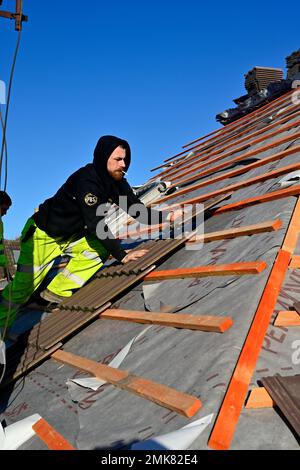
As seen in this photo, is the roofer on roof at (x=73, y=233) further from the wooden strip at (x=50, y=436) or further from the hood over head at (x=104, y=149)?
the wooden strip at (x=50, y=436)

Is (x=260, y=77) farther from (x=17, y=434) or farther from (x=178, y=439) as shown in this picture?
(x=178, y=439)

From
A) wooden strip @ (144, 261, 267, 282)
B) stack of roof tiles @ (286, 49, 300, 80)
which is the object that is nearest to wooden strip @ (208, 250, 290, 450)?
wooden strip @ (144, 261, 267, 282)

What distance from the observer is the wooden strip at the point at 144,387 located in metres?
1.61

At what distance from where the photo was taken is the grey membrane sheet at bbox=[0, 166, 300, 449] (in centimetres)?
160

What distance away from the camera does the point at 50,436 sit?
6.29ft

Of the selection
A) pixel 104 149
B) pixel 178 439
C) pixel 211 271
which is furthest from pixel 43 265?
pixel 178 439

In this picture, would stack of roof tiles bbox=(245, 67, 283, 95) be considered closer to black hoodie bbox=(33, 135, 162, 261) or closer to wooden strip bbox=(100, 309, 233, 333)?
black hoodie bbox=(33, 135, 162, 261)

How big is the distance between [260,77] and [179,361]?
1185cm

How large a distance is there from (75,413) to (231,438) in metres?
0.99

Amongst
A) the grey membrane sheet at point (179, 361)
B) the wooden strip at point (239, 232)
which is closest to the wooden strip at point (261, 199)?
the grey membrane sheet at point (179, 361)

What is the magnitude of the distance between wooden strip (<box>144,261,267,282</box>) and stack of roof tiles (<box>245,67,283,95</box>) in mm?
10430

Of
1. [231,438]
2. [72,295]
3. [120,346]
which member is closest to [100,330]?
[120,346]
